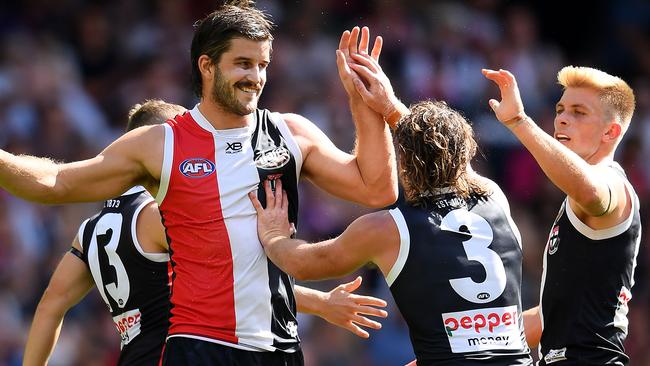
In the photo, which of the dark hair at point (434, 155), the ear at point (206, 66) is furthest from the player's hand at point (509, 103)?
the ear at point (206, 66)

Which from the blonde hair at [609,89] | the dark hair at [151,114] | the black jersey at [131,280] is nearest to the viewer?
the black jersey at [131,280]

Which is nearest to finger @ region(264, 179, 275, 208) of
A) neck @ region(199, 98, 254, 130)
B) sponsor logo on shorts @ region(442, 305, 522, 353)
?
neck @ region(199, 98, 254, 130)

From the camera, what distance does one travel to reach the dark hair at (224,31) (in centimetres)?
565

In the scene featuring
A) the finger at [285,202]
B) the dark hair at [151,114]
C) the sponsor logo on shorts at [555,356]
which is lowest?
the sponsor logo on shorts at [555,356]

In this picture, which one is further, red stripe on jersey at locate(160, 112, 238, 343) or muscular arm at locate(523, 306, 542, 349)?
muscular arm at locate(523, 306, 542, 349)

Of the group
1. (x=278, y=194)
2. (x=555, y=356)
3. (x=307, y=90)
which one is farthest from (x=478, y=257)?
(x=307, y=90)

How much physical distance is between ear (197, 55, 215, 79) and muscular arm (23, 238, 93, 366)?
1.43 meters

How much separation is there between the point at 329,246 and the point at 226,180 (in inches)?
24.5

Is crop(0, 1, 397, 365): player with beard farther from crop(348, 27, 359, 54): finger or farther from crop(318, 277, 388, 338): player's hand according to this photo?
crop(318, 277, 388, 338): player's hand

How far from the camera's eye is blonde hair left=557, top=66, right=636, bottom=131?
20.9 feet

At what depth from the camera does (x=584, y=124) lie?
6.29 metres

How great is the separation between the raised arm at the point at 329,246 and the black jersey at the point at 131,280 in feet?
3.04

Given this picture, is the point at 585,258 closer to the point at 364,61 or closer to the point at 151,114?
the point at 364,61

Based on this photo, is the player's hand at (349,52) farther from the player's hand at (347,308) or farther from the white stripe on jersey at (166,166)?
the player's hand at (347,308)
